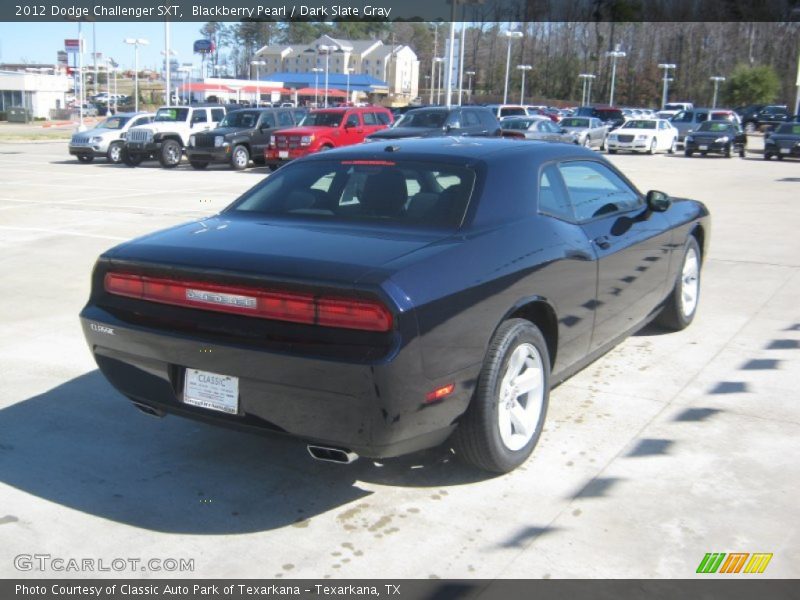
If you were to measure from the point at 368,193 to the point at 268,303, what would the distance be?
123 centimetres

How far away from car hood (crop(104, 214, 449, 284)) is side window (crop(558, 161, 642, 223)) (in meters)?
1.32

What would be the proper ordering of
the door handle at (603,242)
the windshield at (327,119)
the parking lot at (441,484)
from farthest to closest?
the windshield at (327,119)
the door handle at (603,242)
the parking lot at (441,484)

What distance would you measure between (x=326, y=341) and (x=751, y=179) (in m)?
22.5

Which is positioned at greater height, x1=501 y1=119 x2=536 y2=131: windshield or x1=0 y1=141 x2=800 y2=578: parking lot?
x1=501 y1=119 x2=536 y2=131: windshield

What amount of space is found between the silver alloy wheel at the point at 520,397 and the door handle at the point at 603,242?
3.28 ft

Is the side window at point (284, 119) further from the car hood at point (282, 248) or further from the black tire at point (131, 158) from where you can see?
the car hood at point (282, 248)

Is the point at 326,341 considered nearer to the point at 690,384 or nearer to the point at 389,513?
the point at 389,513

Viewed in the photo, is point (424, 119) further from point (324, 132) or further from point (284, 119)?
point (284, 119)

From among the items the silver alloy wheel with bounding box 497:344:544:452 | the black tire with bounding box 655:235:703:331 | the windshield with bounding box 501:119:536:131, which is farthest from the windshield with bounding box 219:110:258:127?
the silver alloy wheel with bounding box 497:344:544:452

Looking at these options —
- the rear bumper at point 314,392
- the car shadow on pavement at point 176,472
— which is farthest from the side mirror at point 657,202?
the rear bumper at point 314,392

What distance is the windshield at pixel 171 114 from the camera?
2698 centimetres

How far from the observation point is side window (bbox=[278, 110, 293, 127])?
2545 cm

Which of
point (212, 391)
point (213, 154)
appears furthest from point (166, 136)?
point (212, 391)

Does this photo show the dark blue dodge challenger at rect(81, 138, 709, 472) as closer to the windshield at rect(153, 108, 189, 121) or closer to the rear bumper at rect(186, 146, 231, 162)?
the rear bumper at rect(186, 146, 231, 162)
